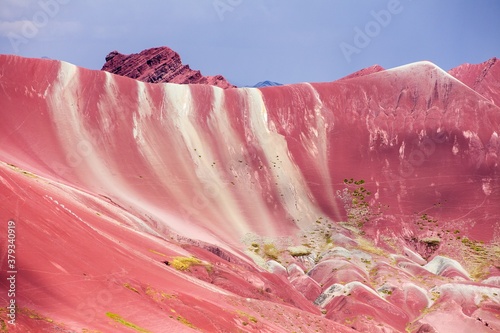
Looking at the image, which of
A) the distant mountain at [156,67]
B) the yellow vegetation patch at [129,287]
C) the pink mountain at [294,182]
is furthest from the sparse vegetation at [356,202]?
the distant mountain at [156,67]

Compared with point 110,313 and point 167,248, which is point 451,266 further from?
point 110,313

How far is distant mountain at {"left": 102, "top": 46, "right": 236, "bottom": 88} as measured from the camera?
462 feet

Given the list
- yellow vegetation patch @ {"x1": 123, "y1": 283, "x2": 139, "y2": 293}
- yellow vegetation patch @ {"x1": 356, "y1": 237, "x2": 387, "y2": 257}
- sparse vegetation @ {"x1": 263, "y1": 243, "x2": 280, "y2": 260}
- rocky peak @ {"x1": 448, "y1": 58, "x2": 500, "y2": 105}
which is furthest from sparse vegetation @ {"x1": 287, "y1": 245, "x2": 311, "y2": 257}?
rocky peak @ {"x1": 448, "y1": 58, "x2": 500, "y2": 105}

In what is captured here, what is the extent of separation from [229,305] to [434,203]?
61.7 m

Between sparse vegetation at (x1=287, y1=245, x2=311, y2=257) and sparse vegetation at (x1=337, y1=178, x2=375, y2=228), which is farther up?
sparse vegetation at (x1=337, y1=178, x2=375, y2=228)

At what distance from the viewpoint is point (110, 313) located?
23438 millimetres

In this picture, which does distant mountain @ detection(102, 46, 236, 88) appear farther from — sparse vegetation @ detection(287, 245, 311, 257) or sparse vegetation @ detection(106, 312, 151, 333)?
sparse vegetation @ detection(106, 312, 151, 333)

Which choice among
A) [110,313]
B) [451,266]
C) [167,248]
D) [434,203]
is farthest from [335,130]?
[110,313]

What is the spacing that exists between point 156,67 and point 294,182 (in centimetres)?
6843

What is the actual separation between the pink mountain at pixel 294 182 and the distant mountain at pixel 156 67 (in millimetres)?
48293

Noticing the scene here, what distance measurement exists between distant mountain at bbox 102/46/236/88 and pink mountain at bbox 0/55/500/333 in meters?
48.3

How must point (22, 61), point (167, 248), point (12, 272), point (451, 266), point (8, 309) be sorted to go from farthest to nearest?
1. point (22, 61)
2. point (451, 266)
3. point (167, 248)
4. point (12, 272)
5. point (8, 309)

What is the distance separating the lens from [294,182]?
87.9 m

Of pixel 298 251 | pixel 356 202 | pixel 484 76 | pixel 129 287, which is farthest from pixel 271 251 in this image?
pixel 484 76
